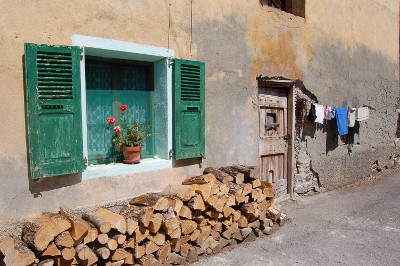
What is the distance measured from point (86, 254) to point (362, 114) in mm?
7004

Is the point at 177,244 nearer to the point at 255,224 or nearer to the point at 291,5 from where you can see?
the point at 255,224

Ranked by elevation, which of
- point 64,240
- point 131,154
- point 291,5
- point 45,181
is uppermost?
point 291,5

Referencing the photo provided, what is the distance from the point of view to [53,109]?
3352 millimetres

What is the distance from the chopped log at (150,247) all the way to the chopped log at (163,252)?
6cm

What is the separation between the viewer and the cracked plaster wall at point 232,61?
3254 millimetres

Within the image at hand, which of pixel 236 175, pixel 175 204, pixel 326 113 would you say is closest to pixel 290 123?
pixel 326 113

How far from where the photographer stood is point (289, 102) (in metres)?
6.50

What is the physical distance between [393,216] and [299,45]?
3443 mm

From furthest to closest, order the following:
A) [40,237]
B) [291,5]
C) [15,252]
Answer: [291,5]
[40,237]
[15,252]

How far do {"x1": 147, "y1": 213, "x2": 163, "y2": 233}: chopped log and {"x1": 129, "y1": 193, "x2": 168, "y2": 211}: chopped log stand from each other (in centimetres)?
10

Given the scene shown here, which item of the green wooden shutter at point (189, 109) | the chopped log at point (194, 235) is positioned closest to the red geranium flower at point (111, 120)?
the green wooden shutter at point (189, 109)

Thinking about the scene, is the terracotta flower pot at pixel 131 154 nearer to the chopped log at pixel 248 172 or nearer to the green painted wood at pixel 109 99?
the green painted wood at pixel 109 99

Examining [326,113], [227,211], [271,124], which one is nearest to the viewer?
[227,211]

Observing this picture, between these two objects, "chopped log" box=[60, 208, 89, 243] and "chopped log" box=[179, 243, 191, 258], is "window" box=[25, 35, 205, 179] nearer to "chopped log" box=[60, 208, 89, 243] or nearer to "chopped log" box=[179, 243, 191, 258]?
"chopped log" box=[60, 208, 89, 243]
